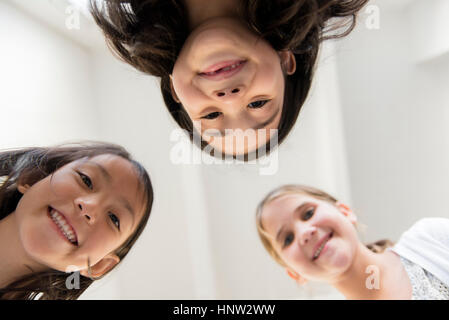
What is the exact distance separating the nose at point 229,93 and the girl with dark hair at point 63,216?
8.6 inches

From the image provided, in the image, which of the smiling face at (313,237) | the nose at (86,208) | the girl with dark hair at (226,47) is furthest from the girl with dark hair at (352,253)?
the nose at (86,208)

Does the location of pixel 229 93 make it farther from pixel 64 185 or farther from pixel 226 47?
pixel 64 185

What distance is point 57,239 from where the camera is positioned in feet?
1.72

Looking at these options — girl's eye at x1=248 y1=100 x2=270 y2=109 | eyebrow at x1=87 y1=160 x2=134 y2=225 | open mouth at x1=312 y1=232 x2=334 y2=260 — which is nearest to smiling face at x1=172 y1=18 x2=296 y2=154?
girl's eye at x1=248 y1=100 x2=270 y2=109

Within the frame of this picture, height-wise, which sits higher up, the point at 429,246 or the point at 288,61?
the point at 288,61

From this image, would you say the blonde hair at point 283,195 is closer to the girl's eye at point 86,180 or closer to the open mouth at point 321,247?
the open mouth at point 321,247

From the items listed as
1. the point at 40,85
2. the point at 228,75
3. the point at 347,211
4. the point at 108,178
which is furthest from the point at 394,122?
the point at 40,85

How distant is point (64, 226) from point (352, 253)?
467 mm

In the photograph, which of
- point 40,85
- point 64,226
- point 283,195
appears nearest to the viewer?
point 64,226

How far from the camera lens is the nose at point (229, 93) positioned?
45cm

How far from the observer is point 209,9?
47 centimetres

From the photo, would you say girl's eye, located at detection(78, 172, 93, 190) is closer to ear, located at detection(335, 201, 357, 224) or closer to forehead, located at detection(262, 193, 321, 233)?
forehead, located at detection(262, 193, 321, 233)
